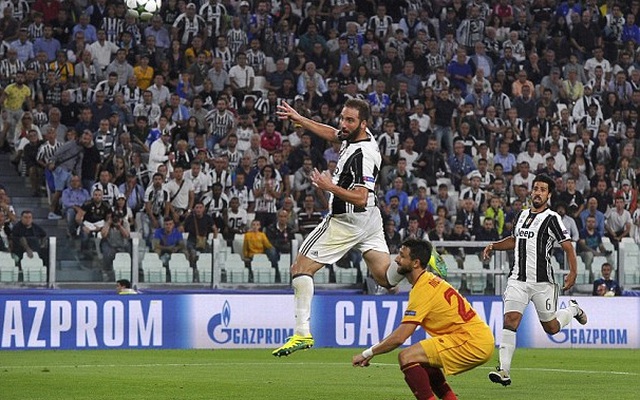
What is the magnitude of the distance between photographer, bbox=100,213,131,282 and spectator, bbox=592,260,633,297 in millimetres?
8945

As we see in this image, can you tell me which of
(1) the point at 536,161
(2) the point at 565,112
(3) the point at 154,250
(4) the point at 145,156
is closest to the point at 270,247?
(3) the point at 154,250

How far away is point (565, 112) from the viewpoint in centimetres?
3069

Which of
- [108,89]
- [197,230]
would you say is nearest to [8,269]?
[197,230]

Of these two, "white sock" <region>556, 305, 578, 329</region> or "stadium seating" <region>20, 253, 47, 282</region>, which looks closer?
"white sock" <region>556, 305, 578, 329</region>

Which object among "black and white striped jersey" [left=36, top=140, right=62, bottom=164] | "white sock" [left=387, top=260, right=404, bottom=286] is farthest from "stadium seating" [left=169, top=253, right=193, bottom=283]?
"white sock" [left=387, top=260, right=404, bottom=286]

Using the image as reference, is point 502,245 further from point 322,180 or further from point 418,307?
point 418,307

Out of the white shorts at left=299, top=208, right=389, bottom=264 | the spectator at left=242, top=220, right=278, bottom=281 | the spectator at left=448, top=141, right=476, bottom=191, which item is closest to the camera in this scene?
the white shorts at left=299, top=208, right=389, bottom=264

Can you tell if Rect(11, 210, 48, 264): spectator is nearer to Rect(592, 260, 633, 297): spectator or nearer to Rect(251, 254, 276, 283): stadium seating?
Rect(251, 254, 276, 283): stadium seating

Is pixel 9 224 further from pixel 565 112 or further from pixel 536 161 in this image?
pixel 565 112

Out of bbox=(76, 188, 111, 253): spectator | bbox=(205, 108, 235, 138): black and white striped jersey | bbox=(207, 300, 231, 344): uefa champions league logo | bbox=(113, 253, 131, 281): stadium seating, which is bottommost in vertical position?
bbox=(207, 300, 231, 344): uefa champions league logo

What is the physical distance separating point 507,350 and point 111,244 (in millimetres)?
9530

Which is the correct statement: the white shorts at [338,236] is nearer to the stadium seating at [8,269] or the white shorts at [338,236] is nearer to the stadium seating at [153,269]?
the stadium seating at [8,269]

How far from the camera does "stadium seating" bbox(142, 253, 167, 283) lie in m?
22.7

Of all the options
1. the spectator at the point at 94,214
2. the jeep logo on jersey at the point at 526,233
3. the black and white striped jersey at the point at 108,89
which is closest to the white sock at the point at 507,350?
the jeep logo on jersey at the point at 526,233
